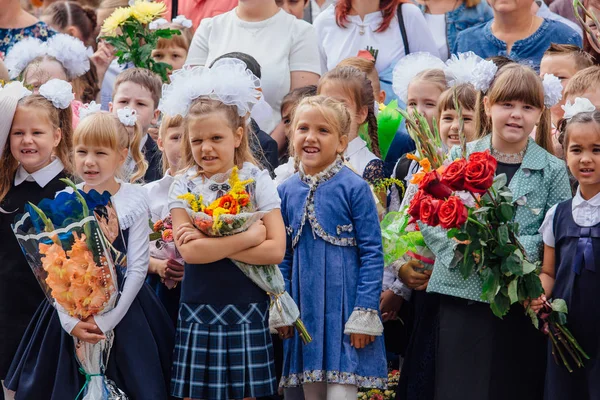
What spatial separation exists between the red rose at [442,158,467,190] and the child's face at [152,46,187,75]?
3.84 meters

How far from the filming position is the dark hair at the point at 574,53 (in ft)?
20.7

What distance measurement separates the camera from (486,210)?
461cm

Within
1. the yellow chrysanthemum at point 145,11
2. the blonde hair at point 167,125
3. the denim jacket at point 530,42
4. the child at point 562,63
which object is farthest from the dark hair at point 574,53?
the yellow chrysanthemum at point 145,11

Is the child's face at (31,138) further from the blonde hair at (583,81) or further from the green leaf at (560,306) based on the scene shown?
the blonde hair at (583,81)

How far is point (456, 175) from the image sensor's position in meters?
4.46

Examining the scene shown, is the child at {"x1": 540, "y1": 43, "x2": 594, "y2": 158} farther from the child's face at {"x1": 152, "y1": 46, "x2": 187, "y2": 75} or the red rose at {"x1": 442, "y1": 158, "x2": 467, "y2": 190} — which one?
the child's face at {"x1": 152, "y1": 46, "x2": 187, "y2": 75}

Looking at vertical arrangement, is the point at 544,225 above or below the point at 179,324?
above

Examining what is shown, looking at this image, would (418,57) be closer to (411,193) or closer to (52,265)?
(411,193)

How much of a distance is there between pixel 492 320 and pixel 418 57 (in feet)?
7.44

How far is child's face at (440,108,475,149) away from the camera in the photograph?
5848 mm

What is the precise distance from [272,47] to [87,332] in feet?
9.33

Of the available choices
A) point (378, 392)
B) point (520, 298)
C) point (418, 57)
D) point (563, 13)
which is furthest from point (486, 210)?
point (563, 13)

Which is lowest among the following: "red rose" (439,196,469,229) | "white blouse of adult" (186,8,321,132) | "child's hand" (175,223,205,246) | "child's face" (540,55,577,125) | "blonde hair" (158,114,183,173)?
"child's hand" (175,223,205,246)

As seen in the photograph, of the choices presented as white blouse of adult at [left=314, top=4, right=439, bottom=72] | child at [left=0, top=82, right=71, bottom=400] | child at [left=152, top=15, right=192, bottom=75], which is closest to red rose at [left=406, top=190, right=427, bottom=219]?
child at [left=0, top=82, right=71, bottom=400]
